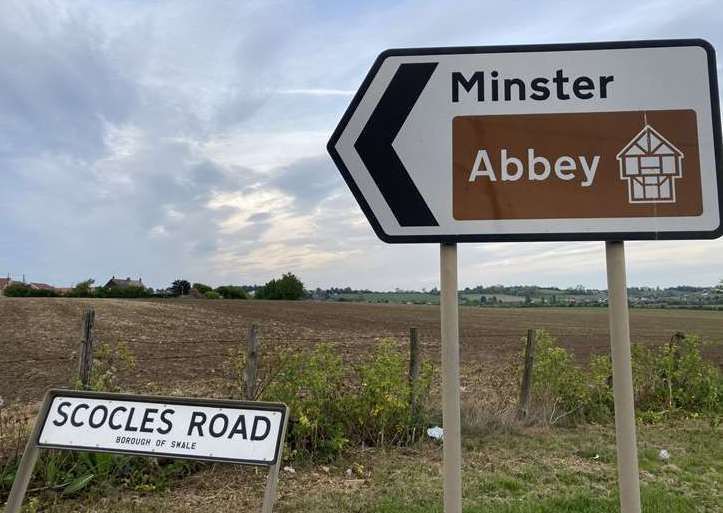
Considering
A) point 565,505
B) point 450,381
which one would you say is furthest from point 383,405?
point 450,381

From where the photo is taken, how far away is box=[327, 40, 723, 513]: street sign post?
1.65 metres

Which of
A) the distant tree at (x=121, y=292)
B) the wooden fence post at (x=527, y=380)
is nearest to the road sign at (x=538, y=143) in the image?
the wooden fence post at (x=527, y=380)

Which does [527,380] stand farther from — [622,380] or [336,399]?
[622,380]

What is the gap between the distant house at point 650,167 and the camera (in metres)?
1.65

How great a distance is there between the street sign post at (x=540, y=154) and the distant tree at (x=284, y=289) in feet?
220

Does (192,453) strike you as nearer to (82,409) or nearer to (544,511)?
(82,409)

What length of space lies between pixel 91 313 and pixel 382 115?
13.3 feet

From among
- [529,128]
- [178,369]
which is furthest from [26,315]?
[529,128]

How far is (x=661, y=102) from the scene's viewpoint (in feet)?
5.51

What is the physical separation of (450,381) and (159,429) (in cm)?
135

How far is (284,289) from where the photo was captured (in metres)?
68.3

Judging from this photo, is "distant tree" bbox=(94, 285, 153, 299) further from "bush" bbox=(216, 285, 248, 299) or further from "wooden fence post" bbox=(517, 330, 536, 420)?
"wooden fence post" bbox=(517, 330, 536, 420)

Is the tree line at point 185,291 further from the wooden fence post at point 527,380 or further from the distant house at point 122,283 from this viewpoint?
the wooden fence post at point 527,380

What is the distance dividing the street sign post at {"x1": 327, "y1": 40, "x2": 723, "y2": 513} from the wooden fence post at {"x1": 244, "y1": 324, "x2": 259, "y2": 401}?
3.52 meters
